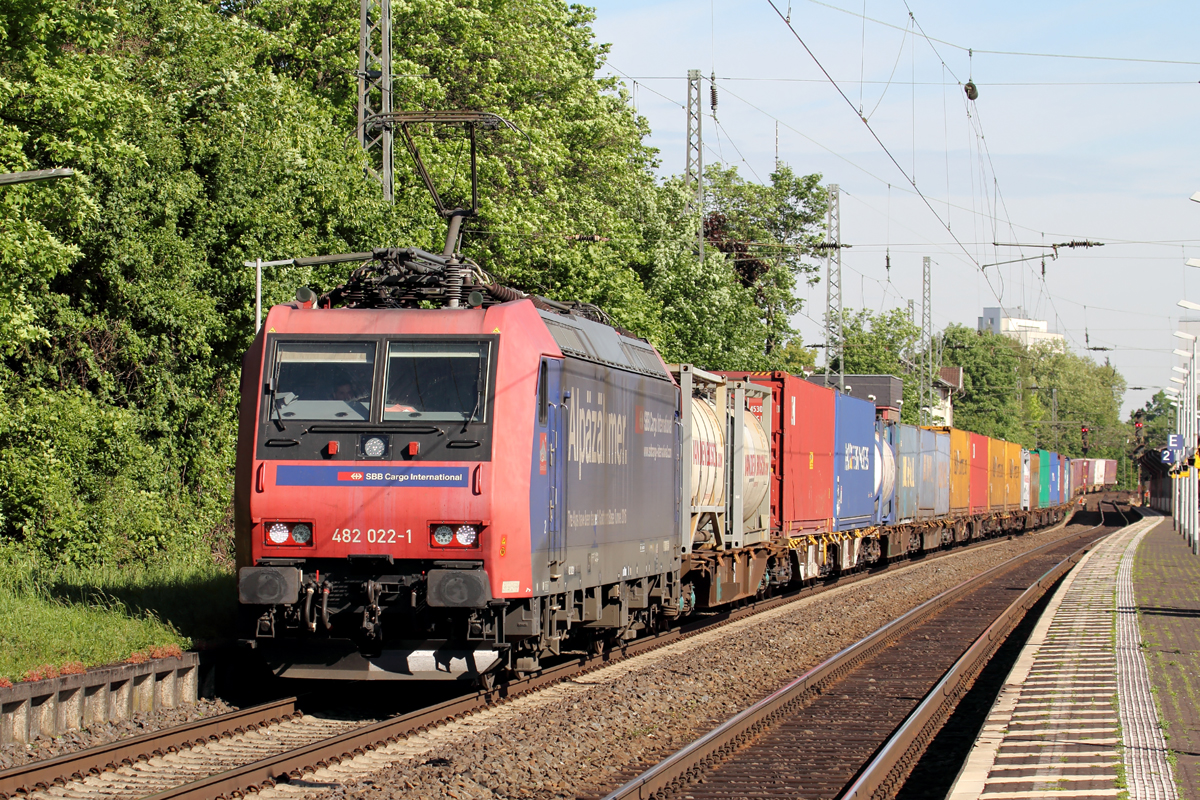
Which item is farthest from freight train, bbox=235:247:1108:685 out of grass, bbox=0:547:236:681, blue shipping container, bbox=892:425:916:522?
blue shipping container, bbox=892:425:916:522

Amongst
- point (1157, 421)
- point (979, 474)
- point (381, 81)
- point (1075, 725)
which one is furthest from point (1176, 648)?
point (1157, 421)

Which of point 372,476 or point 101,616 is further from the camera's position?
point 101,616

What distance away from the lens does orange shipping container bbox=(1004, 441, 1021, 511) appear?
2127 inches

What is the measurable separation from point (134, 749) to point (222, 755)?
0.63m

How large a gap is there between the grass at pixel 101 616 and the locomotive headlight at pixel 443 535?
2.98 metres

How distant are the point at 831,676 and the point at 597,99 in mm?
26535

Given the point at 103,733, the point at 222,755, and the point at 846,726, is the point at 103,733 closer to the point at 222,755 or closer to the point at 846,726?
the point at 222,755

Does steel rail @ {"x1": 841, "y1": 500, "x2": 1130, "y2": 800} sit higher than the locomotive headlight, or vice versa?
the locomotive headlight

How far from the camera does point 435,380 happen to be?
11023mm

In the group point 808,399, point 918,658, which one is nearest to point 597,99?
point 808,399

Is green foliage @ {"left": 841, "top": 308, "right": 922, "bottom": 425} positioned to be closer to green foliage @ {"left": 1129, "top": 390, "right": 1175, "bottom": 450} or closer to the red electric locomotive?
green foliage @ {"left": 1129, "top": 390, "right": 1175, "bottom": 450}

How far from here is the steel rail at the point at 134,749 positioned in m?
8.21

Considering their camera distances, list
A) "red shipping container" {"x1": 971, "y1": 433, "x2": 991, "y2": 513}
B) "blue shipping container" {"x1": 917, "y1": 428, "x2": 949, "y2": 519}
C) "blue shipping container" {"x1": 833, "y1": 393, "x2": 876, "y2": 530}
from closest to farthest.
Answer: "blue shipping container" {"x1": 833, "y1": 393, "x2": 876, "y2": 530}, "blue shipping container" {"x1": 917, "y1": 428, "x2": 949, "y2": 519}, "red shipping container" {"x1": 971, "y1": 433, "x2": 991, "y2": 513}

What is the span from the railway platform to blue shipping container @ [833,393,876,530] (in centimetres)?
641
